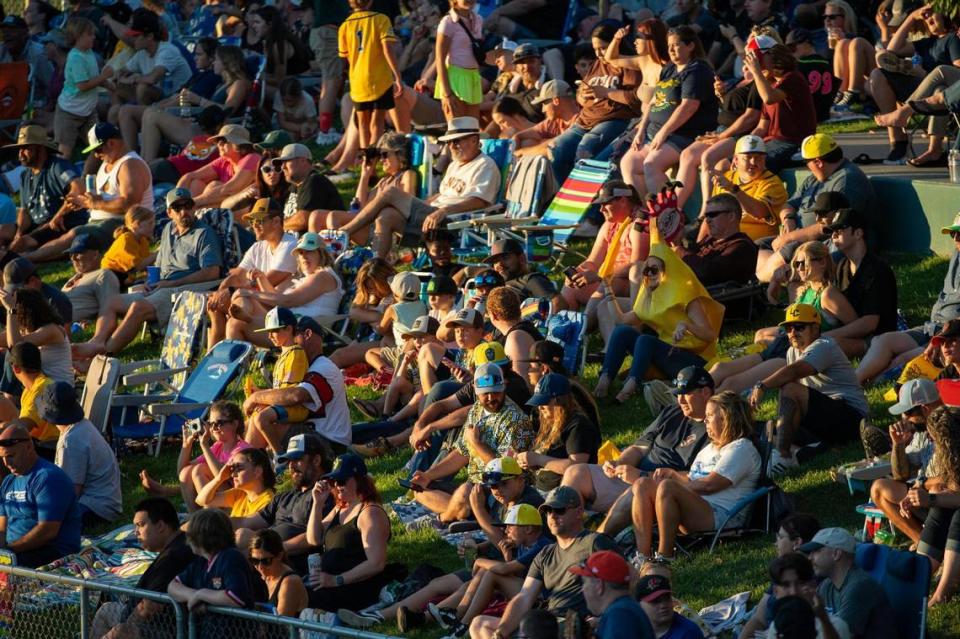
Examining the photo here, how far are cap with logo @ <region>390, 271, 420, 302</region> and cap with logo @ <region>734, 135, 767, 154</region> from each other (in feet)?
8.97

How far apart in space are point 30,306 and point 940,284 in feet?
22.3

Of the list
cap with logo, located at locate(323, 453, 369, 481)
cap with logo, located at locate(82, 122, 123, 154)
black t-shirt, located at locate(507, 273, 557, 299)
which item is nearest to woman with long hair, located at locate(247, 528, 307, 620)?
cap with logo, located at locate(323, 453, 369, 481)

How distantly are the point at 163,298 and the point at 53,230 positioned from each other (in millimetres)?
3516

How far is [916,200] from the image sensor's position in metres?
13.9

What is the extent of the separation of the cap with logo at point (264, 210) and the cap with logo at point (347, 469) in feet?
17.0

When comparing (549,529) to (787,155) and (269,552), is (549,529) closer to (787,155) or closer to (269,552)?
(269,552)

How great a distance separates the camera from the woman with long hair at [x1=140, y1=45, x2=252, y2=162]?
19969 mm

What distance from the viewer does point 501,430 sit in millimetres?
10953

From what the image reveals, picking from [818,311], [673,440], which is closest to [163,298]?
[818,311]

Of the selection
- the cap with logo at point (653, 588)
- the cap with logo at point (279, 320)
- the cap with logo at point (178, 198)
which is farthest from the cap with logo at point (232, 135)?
the cap with logo at point (653, 588)

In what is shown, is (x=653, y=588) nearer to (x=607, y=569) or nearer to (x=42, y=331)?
(x=607, y=569)

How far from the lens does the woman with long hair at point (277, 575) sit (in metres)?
9.45

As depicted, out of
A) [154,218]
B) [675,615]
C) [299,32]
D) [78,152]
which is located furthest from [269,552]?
→ [299,32]

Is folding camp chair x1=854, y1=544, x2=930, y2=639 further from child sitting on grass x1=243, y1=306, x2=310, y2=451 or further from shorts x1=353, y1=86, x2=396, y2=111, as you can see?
shorts x1=353, y1=86, x2=396, y2=111
